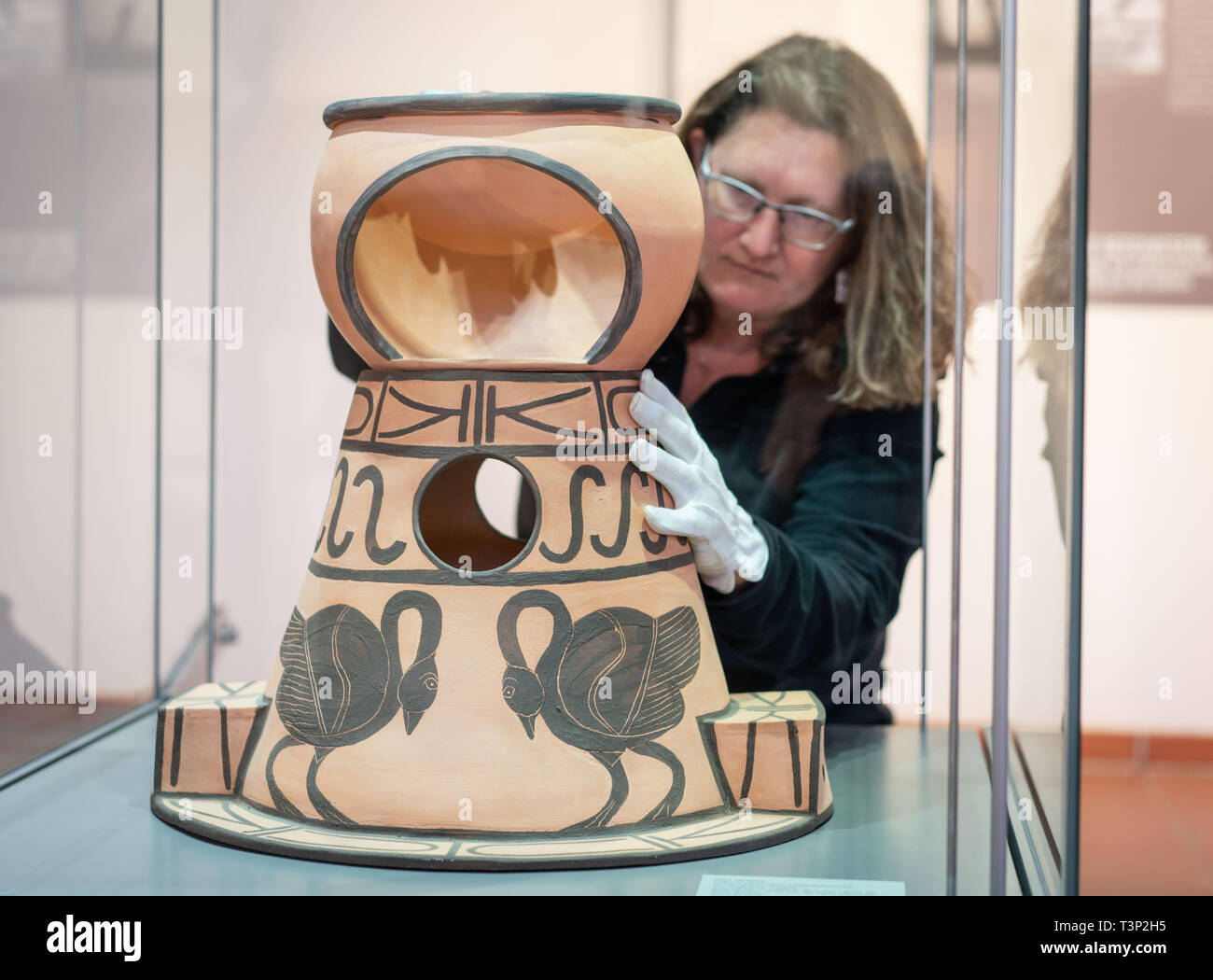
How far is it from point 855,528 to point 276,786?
1.23 m

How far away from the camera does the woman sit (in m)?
2.75

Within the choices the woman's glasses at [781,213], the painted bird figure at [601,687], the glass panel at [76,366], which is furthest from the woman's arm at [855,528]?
the glass panel at [76,366]

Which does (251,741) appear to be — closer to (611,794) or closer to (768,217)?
(611,794)

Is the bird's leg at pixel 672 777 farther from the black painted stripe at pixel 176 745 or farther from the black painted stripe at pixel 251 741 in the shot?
the black painted stripe at pixel 176 745

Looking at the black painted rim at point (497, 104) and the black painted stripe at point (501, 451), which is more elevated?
the black painted rim at point (497, 104)

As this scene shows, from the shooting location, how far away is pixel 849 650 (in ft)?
9.25

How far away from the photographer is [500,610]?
2.05 metres

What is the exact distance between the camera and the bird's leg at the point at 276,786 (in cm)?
209

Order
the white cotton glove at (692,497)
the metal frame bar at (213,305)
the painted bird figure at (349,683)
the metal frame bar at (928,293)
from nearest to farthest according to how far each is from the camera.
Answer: the painted bird figure at (349,683) < the white cotton glove at (692,497) < the metal frame bar at (928,293) < the metal frame bar at (213,305)

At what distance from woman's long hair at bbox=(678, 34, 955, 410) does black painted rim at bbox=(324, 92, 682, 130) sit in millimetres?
736

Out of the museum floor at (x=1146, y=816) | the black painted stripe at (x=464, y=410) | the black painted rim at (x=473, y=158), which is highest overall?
the black painted rim at (x=473, y=158)

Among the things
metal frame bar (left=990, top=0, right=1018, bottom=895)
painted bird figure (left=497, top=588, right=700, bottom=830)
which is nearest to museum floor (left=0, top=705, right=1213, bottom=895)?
metal frame bar (left=990, top=0, right=1018, bottom=895)
